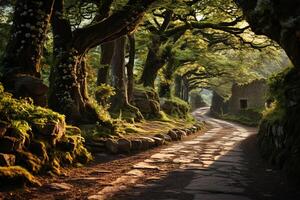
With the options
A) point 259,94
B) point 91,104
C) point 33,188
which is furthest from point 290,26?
point 259,94

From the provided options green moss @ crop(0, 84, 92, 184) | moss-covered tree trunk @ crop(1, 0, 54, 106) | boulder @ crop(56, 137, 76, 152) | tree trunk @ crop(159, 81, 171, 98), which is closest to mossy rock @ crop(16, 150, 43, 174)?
green moss @ crop(0, 84, 92, 184)

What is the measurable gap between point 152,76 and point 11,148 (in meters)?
18.6

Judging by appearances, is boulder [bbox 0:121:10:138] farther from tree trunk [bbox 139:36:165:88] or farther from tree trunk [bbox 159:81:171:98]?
tree trunk [bbox 159:81:171:98]

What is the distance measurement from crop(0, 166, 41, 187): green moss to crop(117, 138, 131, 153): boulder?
4.44 m

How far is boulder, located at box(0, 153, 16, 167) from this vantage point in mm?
5822

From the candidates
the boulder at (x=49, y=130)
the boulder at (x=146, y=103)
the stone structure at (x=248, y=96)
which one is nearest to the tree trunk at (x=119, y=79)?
the boulder at (x=146, y=103)

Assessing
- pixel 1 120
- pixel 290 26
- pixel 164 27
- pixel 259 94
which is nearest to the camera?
pixel 290 26

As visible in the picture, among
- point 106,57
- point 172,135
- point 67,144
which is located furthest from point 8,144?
point 106,57

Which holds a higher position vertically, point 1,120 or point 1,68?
point 1,68

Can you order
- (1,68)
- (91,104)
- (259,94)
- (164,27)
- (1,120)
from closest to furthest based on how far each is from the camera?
(1,120) < (1,68) < (91,104) < (164,27) < (259,94)

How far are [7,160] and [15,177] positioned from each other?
0.99 ft

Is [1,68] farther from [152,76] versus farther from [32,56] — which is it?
[152,76]

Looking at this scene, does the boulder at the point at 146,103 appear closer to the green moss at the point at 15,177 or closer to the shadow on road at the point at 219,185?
the shadow on road at the point at 219,185

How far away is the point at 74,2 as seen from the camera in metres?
12.5
